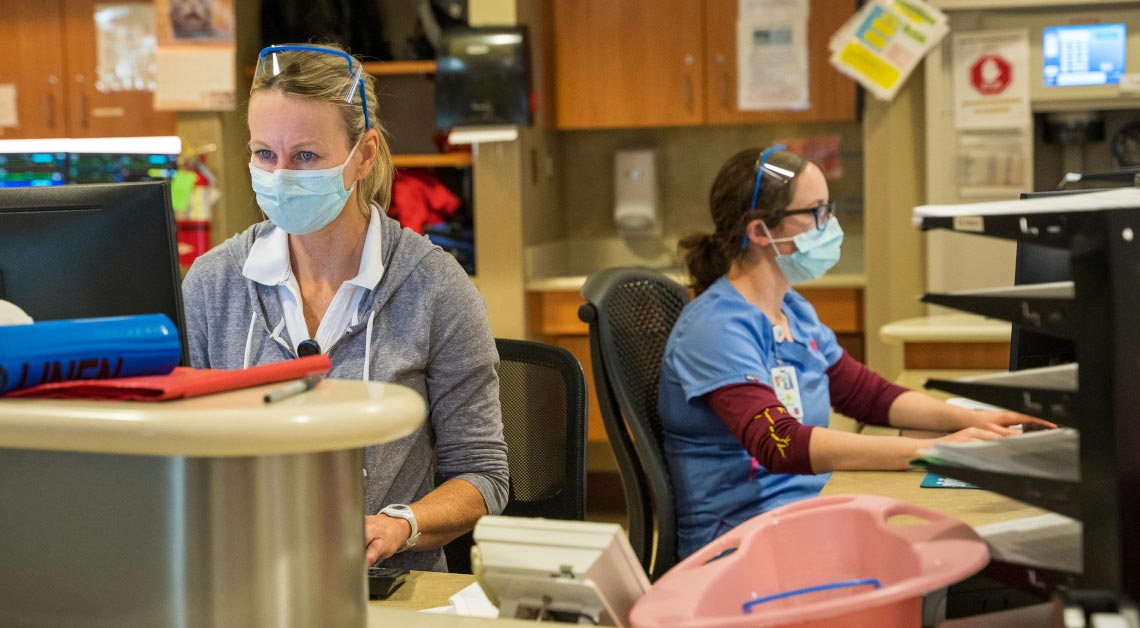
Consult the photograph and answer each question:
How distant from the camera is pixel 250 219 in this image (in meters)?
4.74

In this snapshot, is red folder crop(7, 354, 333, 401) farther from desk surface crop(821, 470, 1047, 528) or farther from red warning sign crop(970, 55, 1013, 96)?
red warning sign crop(970, 55, 1013, 96)

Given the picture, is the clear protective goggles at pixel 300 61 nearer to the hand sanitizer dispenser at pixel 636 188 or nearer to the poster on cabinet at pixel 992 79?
the poster on cabinet at pixel 992 79

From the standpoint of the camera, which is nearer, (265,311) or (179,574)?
(179,574)

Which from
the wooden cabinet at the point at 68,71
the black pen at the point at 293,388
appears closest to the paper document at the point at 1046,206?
the black pen at the point at 293,388

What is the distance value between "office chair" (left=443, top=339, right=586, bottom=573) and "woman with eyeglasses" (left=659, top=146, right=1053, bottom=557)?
313mm

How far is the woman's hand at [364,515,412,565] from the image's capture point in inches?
54.2

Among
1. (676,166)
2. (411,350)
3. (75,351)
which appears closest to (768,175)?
(411,350)

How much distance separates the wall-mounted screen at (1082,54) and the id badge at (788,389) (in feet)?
8.19

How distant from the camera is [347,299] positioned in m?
1.69

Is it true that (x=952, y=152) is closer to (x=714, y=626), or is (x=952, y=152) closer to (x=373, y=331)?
(x=373, y=331)

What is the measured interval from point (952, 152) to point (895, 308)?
58cm

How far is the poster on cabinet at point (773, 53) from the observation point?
435 cm

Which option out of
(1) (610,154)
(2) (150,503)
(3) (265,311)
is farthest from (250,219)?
(2) (150,503)

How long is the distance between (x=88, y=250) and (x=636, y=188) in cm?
367
